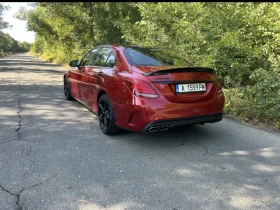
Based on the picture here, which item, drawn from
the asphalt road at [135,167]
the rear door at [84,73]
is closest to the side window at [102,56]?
the rear door at [84,73]

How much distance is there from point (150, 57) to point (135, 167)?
73.7 inches

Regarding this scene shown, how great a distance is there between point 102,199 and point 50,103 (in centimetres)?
479

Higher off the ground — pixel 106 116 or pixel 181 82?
pixel 181 82

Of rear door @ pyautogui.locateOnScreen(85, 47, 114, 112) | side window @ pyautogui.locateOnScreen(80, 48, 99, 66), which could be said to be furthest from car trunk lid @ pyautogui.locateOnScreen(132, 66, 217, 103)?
side window @ pyautogui.locateOnScreen(80, 48, 99, 66)

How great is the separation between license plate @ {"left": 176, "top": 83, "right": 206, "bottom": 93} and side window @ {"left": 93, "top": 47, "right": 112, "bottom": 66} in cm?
167

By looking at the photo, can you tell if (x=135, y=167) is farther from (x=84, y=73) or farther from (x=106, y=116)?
(x=84, y=73)

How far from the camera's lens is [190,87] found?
12.2 ft

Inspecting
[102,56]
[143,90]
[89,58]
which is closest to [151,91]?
[143,90]

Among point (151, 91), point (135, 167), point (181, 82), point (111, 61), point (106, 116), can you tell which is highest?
point (111, 61)

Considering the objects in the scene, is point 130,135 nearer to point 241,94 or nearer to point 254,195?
point 254,195

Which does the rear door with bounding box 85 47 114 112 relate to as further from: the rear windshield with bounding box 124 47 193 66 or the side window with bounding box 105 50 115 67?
the rear windshield with bounding box 124 47 193 66

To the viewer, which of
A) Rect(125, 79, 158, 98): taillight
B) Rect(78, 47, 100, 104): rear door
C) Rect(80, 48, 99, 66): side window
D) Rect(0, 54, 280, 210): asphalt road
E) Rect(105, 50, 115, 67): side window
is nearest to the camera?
Rect(0, 54, 280, 210): asphalt road

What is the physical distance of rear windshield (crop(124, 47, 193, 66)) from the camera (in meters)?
4.07

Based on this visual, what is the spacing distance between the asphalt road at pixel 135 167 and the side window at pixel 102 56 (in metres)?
1.21
